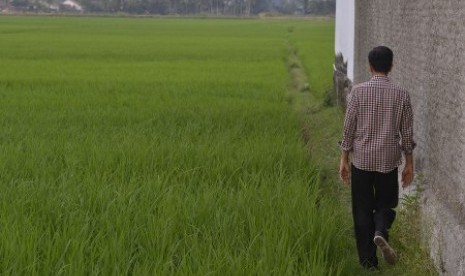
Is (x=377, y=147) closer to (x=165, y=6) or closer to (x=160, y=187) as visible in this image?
(x=160, y=187)

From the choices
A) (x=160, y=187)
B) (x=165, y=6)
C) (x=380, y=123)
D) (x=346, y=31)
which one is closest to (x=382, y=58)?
(x=380, y=123)

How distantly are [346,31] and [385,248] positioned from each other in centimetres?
587

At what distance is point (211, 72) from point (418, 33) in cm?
980

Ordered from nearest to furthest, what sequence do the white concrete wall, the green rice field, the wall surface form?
1. the green rice field
2. the wall surface
3. the white concrete wall

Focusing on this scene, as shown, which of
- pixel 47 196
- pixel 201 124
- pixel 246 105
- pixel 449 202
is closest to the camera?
pixel 449 202

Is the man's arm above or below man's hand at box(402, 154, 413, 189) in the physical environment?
above

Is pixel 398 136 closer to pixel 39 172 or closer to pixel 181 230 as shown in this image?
pixel 181 230

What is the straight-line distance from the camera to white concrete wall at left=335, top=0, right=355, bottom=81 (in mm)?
8133

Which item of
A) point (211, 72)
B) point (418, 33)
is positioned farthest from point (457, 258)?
point (211, 72)

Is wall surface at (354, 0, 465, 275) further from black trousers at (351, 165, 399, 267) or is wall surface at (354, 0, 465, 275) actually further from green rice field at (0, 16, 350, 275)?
green rice field at (0, 16, 350, 275)

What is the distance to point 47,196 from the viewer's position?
396 centimetres

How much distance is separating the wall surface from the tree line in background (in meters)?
72.7

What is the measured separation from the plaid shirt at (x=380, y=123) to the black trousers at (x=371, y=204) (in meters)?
0.08

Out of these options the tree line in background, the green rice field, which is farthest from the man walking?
the tree line in background
